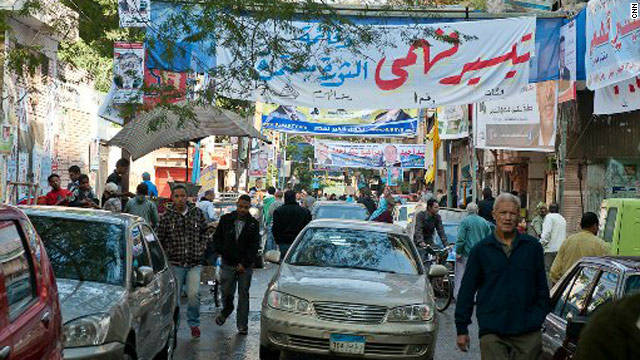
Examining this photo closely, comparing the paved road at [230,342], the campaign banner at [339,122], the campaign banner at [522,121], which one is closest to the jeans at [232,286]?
the paved road at [230,342]

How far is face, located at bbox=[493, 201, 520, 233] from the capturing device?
23.2 feet

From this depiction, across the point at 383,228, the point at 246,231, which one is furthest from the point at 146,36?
the point at 383,228

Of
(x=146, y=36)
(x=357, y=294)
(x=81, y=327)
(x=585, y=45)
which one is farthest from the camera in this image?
(x=585, y=45)

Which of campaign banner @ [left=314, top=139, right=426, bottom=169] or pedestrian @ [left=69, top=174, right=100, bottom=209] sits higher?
campaign banner @ [left=314, top=139, right=426, bottom=169]

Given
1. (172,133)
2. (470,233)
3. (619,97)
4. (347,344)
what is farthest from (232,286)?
Answer: (619,97)

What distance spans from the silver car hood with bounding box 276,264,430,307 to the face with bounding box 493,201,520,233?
118 inches

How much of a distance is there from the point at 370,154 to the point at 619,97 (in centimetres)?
3081

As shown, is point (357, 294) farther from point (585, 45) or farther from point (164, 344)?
point (585, 45)

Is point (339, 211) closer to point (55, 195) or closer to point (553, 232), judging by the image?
point (553, 232)

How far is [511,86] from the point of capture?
1574 centimetres

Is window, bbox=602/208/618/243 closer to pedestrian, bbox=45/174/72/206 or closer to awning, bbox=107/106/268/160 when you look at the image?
awning, bbox=107/106/268/160

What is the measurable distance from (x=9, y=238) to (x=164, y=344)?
4.67 m

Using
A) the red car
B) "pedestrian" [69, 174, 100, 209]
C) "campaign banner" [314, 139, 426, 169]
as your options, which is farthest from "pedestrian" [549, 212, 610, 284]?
"campaign banner" [314, 139, 426, 169]

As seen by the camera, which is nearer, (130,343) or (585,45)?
(130,343)
